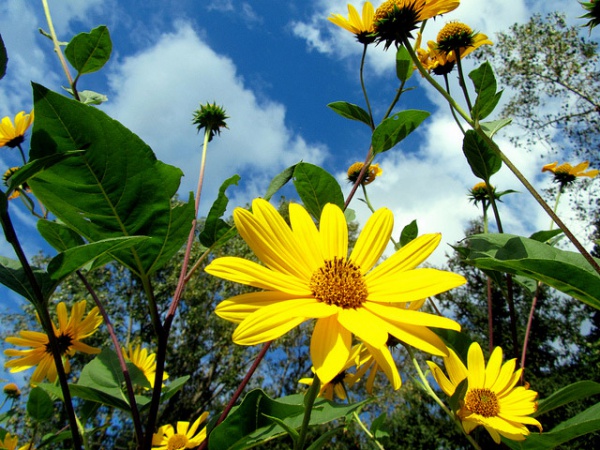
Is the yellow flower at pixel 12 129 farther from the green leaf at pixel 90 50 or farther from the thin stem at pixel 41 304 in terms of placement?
the thin stem at pixel 41 304

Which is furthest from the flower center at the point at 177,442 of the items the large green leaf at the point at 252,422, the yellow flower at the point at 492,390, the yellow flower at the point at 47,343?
the large green leaf at the point at 252,422

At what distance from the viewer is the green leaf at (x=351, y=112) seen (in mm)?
1066

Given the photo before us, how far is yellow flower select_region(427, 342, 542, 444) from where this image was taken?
1032 millimetres

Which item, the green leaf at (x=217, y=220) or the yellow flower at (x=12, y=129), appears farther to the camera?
the yellow flower at (x=12, y=129)

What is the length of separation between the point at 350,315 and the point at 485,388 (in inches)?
29.9

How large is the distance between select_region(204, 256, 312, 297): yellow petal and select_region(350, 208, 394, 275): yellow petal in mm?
127

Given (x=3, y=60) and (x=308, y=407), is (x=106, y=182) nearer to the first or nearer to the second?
(x=3, y=60)

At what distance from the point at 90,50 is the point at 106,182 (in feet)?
1.41

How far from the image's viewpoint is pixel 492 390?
1160mm

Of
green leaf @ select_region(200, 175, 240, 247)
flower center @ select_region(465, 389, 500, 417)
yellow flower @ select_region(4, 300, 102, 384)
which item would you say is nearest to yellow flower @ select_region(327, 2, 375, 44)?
green leaf @ select_region(200, 175, 240, 247)

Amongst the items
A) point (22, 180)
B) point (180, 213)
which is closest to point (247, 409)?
point (180, 213)

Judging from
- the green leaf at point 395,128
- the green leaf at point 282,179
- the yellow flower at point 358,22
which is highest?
the yellow flower at point 358,22

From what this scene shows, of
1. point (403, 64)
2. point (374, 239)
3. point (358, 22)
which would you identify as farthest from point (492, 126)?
point (358, 22)

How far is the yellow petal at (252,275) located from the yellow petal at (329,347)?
0.26ft
